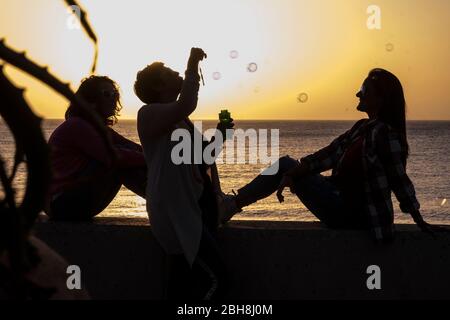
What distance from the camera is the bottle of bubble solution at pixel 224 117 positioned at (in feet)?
14.3

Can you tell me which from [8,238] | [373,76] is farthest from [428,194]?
[8,238]

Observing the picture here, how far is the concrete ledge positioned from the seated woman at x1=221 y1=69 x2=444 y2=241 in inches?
5.0

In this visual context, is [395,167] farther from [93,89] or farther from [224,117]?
[93,89]

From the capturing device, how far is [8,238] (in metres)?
0.67

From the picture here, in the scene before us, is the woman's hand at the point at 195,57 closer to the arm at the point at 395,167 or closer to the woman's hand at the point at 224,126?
the woman's hand at the point at 224,126

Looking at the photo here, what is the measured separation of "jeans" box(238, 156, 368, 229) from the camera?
4340 mm

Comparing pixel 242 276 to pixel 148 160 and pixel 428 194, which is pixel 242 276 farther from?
pixel 428 194

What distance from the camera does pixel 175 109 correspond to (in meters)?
3.62

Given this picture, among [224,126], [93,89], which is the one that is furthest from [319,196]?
[93,89]

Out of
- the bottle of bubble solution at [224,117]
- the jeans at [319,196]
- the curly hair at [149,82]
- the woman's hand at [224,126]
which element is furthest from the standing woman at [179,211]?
the jeans at [319,196]

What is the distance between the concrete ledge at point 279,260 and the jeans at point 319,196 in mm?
100

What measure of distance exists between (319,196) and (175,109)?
1.29m

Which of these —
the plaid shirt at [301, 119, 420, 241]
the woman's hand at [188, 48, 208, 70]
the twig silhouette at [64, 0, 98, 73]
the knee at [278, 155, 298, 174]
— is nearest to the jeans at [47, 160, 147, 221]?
the knee at [278, 155, 298, 174]

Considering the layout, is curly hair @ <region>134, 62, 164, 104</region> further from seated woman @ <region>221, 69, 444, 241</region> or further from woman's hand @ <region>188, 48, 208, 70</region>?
seated woman @ <region>221, 69, 444, 241</region>
